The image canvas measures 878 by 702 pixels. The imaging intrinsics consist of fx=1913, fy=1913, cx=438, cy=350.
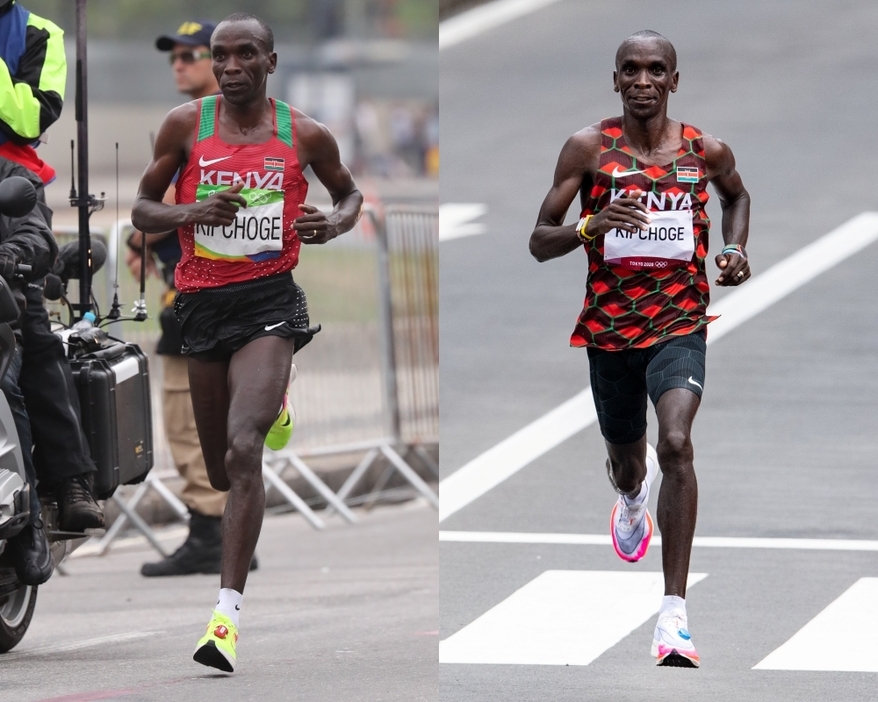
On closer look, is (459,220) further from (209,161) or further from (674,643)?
(674,643)

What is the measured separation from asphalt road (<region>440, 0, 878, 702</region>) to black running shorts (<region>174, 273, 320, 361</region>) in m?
1.52

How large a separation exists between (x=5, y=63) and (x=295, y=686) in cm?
289

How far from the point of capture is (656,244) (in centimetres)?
737

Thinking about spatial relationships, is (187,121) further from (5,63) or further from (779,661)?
(779,661)

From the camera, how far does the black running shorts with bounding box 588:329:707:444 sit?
7.32 metres

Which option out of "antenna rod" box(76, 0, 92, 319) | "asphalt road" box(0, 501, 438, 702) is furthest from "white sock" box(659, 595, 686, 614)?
"antenna rod" box(76, 0, 92, 319)

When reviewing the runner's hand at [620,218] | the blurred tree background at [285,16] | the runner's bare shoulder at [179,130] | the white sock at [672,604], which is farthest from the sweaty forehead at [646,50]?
the blurred tree background at [285,16]

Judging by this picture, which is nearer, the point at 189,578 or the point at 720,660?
the point at 720,660

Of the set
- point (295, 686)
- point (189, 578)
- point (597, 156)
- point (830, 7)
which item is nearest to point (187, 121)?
point (597, 156)

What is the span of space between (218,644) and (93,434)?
1745 millimetres

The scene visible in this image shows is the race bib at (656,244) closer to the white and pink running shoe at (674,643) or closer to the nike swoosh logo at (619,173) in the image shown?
the nike swoosh logo at (619,173)

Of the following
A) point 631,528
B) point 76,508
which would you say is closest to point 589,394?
point 631,528

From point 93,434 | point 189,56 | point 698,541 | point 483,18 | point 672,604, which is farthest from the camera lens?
point 483,18

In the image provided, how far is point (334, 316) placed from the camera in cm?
1351
